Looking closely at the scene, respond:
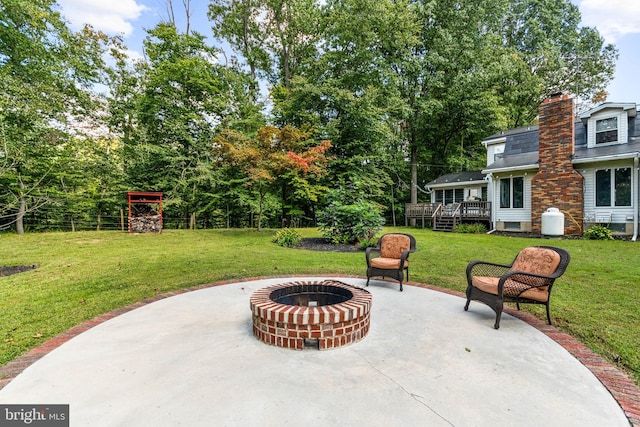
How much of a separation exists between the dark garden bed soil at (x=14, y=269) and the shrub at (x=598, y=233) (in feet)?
54.9

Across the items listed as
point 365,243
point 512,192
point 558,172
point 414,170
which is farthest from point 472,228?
point 365,243

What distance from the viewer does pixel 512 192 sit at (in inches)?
545

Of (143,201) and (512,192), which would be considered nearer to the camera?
(512,192)

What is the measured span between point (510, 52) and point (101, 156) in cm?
2576

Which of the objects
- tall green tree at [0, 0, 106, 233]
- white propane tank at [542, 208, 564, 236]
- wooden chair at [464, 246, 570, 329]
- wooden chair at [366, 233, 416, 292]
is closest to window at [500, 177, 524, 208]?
white propane tank at [542, 208, 564, 236]

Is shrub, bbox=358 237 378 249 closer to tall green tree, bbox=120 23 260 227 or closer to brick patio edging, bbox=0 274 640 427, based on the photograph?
brick patio edging, bbox=0 274 640 427

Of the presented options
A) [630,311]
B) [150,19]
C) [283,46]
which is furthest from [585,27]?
[150,19]

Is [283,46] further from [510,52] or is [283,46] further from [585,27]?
[585,27]

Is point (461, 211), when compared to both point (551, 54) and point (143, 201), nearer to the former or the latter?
point (551, 54)

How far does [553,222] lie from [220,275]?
40.0 ft

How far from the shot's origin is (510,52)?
67.1 feet

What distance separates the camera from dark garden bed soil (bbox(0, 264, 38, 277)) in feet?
20.1

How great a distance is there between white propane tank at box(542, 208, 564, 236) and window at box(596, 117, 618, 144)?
373 centimetres
